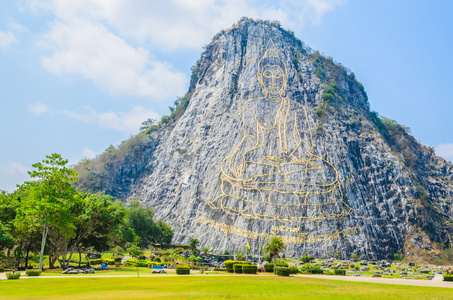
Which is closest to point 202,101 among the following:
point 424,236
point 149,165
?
point 149,165

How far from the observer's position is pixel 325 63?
8212 centimetres

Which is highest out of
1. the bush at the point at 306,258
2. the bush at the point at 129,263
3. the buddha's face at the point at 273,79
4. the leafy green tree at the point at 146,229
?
the buddha's face at the point at 273,79

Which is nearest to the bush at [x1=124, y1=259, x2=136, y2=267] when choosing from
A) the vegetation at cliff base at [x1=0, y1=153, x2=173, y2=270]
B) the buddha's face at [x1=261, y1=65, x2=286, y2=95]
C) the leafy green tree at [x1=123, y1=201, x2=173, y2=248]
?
the vegetation at cliff base at [x1=0, y1=153, x2=173, y2=270]

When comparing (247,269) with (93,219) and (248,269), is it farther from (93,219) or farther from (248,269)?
(93,219)

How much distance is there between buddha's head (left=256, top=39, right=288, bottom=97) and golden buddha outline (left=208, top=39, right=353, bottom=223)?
0.32m

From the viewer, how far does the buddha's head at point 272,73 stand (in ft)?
227

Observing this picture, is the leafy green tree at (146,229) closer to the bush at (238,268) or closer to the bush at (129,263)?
the bush at (129,263)

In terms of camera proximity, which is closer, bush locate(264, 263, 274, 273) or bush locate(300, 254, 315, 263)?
bush locate(264, 263, 274, 273)

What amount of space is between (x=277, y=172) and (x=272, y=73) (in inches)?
982

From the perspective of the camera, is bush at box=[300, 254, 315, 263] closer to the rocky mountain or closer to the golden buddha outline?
the rocky mountain

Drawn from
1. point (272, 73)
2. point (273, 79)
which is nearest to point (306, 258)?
point (273, 79)

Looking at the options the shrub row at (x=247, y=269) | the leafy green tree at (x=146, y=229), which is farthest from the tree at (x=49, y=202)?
the leafy green tree at (x=146, y=229)

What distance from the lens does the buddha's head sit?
69.1 meters

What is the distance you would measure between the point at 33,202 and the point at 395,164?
57.7 metres
